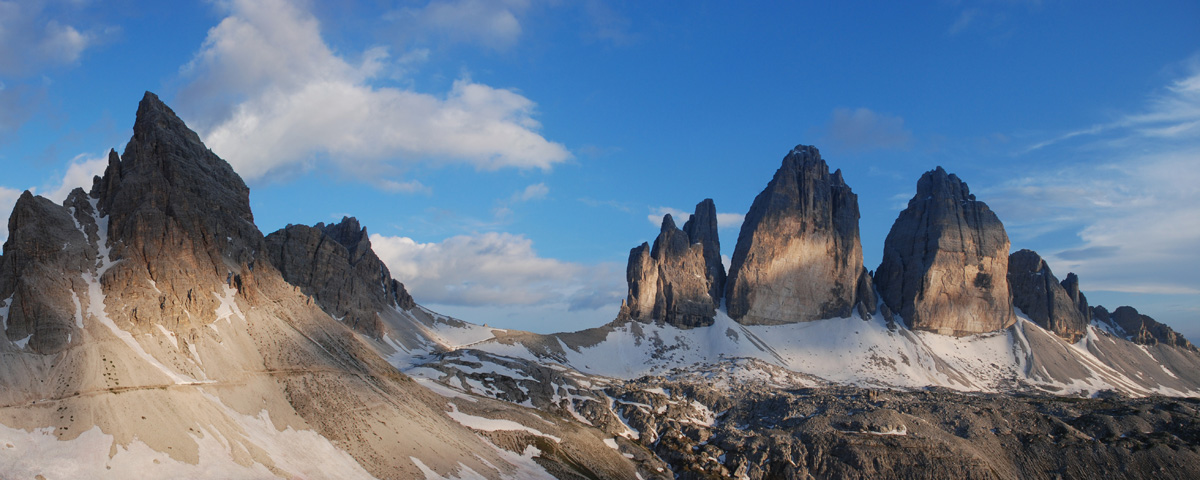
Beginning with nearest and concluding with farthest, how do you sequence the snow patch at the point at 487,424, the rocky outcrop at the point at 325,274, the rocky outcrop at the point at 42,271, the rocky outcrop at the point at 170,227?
the rocky outcrop at the point at 42,271, the rocky outcrop at the point at 170,227, the snow patch at the point at 487,424, the rocky outcrop at the point at 325,274

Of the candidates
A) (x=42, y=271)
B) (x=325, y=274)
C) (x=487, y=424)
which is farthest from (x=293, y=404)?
(x=325, y=274)

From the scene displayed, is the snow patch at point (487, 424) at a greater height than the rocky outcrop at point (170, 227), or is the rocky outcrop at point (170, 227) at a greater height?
the rocky outcrop at point (170, 227)

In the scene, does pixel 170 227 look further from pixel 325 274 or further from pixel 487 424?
pixel 325 274

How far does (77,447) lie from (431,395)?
157ft

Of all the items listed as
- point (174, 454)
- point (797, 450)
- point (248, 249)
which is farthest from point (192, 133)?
point (797, 450)

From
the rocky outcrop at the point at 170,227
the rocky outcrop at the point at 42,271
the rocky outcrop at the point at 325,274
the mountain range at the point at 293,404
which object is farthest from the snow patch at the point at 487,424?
the rocky outcrop at the point at 325,274

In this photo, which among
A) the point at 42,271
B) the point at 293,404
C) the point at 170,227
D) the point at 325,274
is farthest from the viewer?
the point at 325,274

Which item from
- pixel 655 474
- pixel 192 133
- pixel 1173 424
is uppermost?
pixel 192 133

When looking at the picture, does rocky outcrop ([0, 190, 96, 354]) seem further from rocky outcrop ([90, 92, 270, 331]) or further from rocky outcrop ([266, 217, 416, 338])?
rocky outcrop ([266, 217, 416, 338])

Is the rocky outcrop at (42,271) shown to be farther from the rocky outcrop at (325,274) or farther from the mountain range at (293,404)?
the rocky outcrop at (325,274)

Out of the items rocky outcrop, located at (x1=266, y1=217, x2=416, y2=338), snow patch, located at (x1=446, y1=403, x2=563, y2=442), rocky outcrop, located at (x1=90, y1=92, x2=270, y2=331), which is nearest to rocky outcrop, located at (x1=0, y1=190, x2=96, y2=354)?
rocky outcrop, located at (x1=90, y1=92, x2=270, y2=331)

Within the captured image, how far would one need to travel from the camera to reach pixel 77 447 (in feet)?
243

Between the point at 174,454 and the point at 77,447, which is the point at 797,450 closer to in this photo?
the point at 174,454

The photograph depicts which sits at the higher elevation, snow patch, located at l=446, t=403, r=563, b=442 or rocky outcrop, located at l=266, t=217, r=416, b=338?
rocky outcrop, located at l=266, t=217, r=416, b=338
